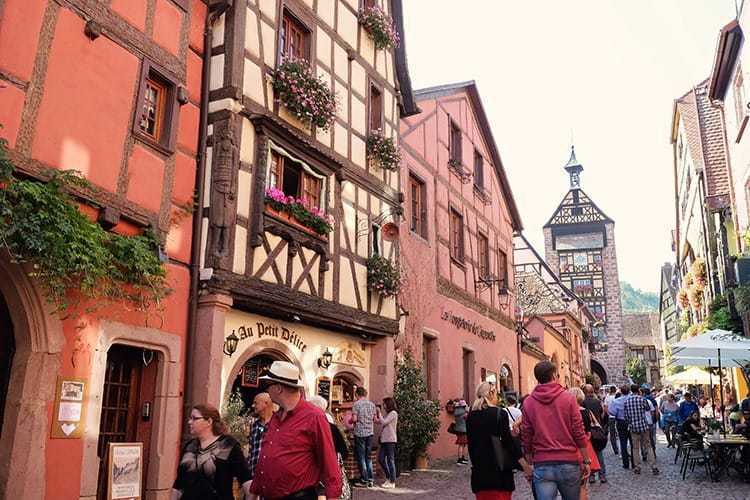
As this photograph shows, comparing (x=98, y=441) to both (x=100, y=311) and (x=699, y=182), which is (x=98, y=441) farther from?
(x=699, y=182)

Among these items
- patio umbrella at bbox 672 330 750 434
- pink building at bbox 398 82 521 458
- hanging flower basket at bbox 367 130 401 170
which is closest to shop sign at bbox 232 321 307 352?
pink building at bbox 398 82 521 458

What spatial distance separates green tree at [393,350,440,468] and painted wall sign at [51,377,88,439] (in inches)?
269

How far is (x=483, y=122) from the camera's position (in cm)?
2194

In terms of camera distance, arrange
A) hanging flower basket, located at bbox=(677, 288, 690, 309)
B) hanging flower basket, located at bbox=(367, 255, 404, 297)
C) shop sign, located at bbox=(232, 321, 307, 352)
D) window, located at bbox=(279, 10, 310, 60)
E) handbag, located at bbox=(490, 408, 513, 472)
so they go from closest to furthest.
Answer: handbag, located at bbox=(490, 408, 513, 472)
shop sign, located at bbox=(232, 321, 307, 352)
window, located at bbox=(279, 10, 310, 60)
hanging flower basket, located at bbox=(367, 255, 404, 297)
hanging flower basket, located at bbox=(677, 288, 690, 309)

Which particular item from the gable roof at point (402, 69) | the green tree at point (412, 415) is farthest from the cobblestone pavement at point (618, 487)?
the gable roof at point (402, 69)

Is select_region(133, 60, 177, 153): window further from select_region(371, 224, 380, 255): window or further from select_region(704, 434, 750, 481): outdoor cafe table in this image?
select_region(704, 434, 750, 481): outdoor cafe table

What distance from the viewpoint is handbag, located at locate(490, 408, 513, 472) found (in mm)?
5793

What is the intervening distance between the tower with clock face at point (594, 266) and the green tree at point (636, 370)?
3.52m

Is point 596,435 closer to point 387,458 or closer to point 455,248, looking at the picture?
point 387,458

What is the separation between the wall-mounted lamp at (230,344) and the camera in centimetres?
945

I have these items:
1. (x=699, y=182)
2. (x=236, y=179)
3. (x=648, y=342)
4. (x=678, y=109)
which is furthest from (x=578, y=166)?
(x=236, y=179)

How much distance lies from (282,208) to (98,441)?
13.6 ft

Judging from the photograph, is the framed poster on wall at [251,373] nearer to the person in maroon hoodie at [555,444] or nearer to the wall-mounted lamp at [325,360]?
the wall-mounted lamp at [325,360]

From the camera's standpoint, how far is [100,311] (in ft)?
24.8
